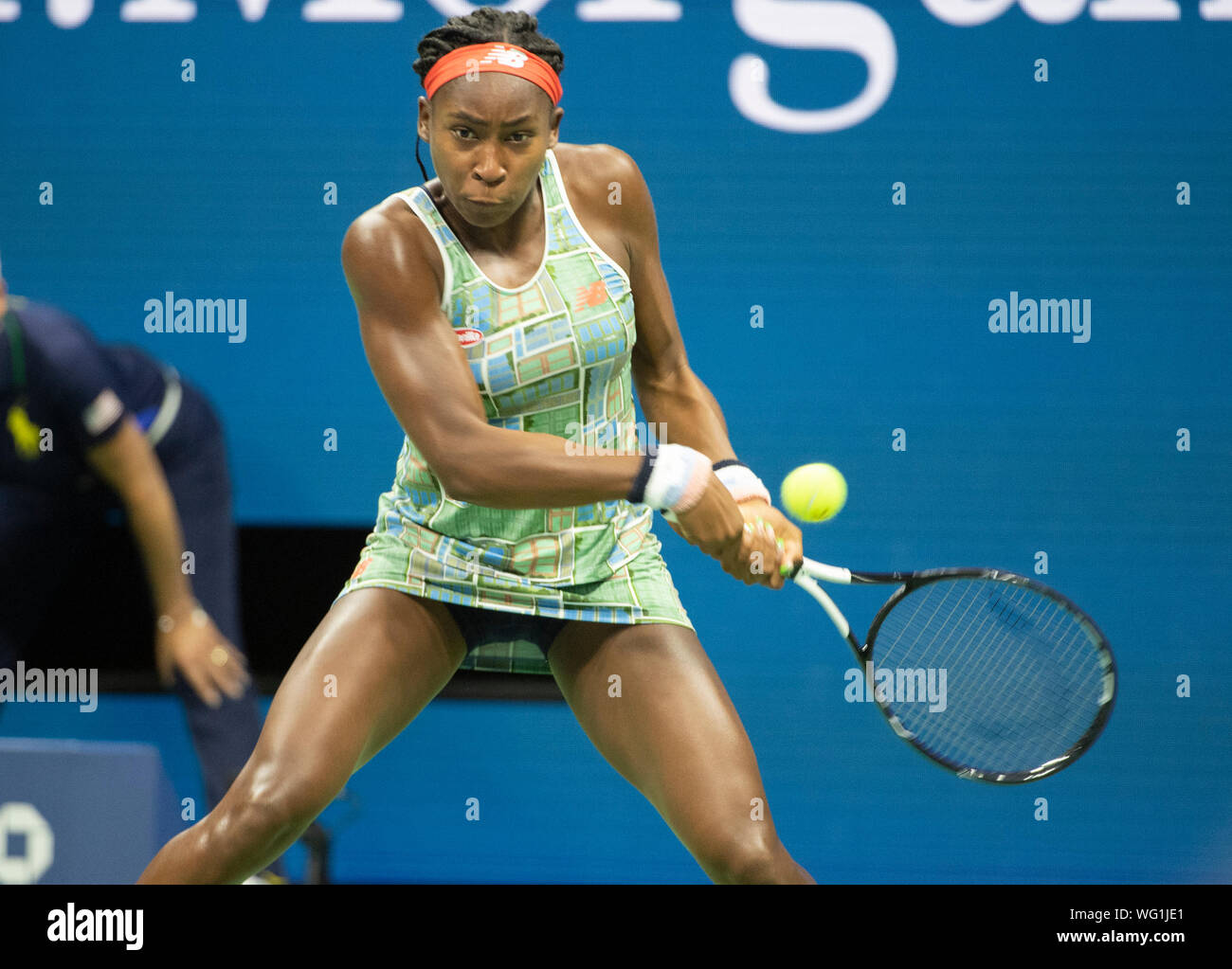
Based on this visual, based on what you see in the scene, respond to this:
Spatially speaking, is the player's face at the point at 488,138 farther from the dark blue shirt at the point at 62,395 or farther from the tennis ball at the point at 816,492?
the dark blue shirt at the point at 62,395

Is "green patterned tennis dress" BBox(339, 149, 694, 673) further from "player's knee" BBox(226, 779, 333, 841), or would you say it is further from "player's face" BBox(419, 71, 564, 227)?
"player's knee" BBox(226, 779, 333, 841)

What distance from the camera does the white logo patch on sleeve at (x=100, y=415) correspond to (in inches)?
136

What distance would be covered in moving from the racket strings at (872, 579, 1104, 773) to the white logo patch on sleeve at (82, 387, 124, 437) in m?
1.92

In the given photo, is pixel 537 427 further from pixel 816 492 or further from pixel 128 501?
pixel 128 501

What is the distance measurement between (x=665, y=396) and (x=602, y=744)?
0.62 m

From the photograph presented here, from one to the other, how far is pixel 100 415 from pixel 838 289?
1.84 meters

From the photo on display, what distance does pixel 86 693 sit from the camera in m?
3.66

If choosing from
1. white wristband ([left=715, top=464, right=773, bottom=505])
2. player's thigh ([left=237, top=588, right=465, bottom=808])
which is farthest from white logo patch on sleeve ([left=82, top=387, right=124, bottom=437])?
white wristband ([left=715, top=464, right=773, bottom=505])

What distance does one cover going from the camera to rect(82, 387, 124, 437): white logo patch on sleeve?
136 inches

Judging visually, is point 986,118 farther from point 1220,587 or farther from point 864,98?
point 1220,587

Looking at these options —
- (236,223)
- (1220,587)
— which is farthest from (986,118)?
(236,223)

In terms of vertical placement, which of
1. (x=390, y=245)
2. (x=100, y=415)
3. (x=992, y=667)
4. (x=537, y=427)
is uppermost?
(x=390, y=245)

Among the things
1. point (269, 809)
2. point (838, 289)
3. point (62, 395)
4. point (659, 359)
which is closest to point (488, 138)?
point (659, 359)

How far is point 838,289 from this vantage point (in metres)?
3.57
